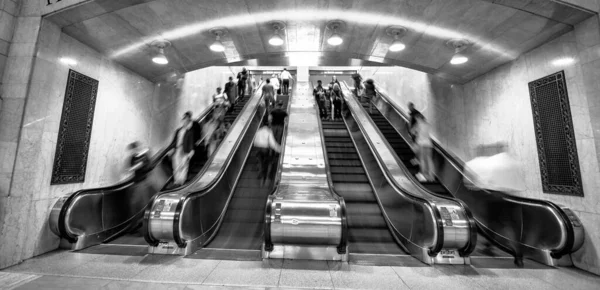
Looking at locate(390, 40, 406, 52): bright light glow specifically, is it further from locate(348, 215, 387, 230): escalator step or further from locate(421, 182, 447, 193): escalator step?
locate(348, 215, 387, 230): escalator step

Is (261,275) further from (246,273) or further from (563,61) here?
(563,61)

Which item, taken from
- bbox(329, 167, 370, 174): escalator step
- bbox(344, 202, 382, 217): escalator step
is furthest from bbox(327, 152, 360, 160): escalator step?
bbox(344, 202, 382, 217): escalator step

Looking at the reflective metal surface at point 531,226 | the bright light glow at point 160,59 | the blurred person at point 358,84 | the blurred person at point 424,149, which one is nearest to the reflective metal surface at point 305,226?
the reflective metal surface at point 531,226

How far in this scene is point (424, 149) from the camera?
5.49 metres

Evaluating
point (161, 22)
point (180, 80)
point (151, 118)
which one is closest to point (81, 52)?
point (161, 22)

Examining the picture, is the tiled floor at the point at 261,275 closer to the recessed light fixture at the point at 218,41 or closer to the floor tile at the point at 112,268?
the floor tile at the point at 112,268

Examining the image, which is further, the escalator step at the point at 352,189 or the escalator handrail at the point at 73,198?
the escalator step at the point at 352,189

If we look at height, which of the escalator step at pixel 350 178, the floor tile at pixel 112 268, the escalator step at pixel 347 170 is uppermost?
the escalator step at pixel 347 170

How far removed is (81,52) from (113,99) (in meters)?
1.00

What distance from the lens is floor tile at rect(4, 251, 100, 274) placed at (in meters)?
2.79

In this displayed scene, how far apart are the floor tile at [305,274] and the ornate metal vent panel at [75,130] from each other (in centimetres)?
372

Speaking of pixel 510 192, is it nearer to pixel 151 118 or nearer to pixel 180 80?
pixel 151 118

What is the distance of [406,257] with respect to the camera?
3.29m

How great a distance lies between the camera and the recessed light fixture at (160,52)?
4.69 m
